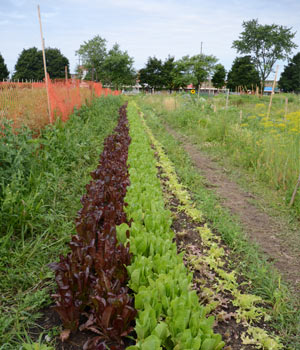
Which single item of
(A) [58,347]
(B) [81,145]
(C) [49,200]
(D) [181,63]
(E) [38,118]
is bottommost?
(A) [58,347]

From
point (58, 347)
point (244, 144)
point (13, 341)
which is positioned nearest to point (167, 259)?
point (58, 347)

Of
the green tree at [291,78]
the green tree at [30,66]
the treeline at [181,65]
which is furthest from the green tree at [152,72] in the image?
the green tree at [291,78]

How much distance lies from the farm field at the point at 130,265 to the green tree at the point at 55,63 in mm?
57605

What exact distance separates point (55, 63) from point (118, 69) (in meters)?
15.3

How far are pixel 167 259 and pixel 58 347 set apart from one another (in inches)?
40.8

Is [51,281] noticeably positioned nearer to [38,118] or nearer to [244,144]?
[38,118]

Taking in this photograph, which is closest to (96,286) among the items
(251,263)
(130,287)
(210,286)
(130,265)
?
(130,287)

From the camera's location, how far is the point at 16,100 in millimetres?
5945

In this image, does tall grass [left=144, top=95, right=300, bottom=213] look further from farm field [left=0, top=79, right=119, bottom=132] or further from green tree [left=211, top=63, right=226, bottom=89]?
green tree [left=211, top=63, right=226, bottom=89]

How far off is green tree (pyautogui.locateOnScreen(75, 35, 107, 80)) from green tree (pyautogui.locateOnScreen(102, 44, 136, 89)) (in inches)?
129

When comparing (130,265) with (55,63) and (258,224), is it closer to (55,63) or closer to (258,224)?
(258,224)

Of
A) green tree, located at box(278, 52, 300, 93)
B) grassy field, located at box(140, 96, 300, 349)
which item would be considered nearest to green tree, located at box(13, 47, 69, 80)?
green tree, located at box(278, 52, 300, 93)

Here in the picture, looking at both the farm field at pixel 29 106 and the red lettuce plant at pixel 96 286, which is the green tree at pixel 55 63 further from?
the red lettuce plant at pixel 96 286

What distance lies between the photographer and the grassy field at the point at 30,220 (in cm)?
245
